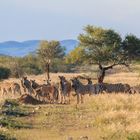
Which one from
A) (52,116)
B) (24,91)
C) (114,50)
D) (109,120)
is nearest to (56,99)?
(24,91)

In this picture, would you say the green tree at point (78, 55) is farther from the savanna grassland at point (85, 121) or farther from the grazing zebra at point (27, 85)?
the savanna grassland at point (85, 121)

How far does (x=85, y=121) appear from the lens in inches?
804

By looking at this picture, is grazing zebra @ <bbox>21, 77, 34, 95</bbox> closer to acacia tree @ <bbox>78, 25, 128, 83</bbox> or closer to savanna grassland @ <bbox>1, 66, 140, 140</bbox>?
savanna grassland @ <bbox>1, 66, 140, 140</bbox>

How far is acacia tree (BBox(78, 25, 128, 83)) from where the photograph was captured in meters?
46.4

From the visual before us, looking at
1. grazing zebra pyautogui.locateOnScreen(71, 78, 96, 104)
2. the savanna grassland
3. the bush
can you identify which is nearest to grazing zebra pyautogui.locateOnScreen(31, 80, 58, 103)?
grazing zebra pyautogui.locateOnScreen(71, 78, 96, 104)

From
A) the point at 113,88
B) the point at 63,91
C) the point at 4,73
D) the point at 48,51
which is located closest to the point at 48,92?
the point at 63,91

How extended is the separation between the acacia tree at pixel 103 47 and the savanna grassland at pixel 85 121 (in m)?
19.5

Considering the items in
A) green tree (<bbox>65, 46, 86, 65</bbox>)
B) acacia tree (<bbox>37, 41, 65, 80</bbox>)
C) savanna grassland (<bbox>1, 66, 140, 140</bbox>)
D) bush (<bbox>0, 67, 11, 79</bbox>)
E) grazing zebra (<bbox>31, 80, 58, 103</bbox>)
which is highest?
acacia tree (<bbox>37, 41, 65, 80</bbox>)

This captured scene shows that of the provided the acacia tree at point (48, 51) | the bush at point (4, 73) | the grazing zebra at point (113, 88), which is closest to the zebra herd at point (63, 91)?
the grazing zebra at point (113, 88)

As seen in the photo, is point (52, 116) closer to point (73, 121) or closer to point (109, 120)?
point (73, 121)

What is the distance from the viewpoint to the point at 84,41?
47406mm

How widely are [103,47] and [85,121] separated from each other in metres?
27.2

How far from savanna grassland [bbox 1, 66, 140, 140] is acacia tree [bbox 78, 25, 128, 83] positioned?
19452 mm

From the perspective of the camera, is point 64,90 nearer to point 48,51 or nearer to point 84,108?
point 84,108
